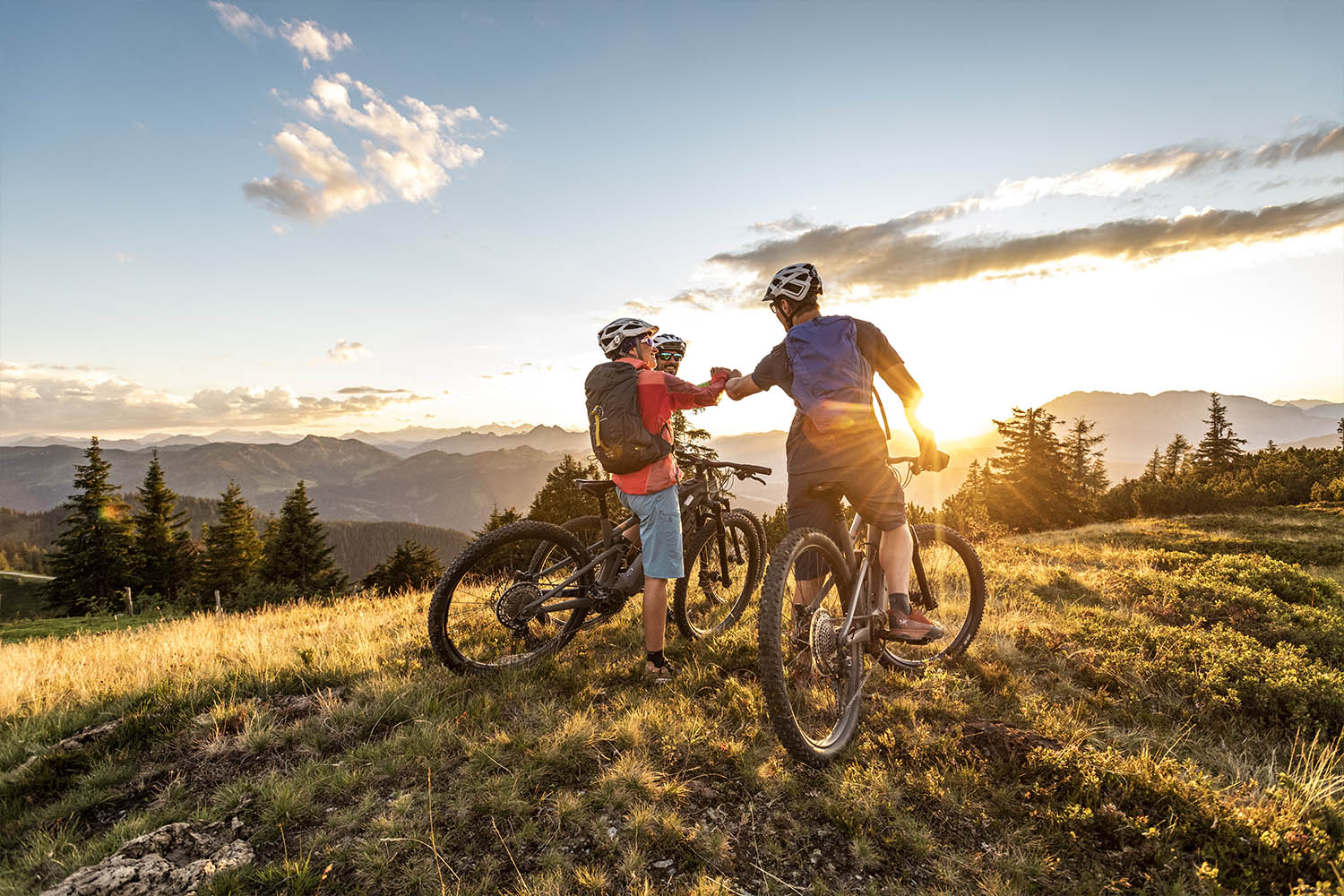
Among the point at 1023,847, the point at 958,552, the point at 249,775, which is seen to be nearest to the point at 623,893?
the point at 1023,847

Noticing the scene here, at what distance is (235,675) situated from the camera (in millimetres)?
5141

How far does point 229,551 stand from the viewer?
49938mm

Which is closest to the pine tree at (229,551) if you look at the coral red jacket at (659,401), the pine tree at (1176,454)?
the coral red jacket at (659,401)

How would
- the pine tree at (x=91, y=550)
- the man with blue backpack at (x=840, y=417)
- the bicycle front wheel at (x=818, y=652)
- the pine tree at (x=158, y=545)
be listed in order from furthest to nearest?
the pine tree at (x=158, y=545)
the pine tree at (x=91, y=550)
the man with blue backpack at (x=840, y=417)
the bicycle front wheel at (x=818, y=652)

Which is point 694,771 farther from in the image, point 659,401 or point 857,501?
point 659,401

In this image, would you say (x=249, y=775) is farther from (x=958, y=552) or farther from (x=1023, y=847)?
(x=958, y=552)

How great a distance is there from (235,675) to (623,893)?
176 inches

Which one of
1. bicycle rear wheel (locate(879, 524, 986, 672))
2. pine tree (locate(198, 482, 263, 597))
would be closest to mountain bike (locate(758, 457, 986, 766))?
bicycle rear wheel (locate(879, 524, 986, 672))

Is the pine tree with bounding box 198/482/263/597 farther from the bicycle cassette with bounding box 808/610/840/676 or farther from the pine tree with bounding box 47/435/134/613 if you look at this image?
the bicycle cassette with bounding box 808/610/840/676

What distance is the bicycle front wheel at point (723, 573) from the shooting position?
6.23 meters

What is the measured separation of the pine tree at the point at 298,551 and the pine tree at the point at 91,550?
990 centimetres

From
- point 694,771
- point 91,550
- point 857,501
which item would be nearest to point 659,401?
point 857,501

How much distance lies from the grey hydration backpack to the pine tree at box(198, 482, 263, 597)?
188 ft

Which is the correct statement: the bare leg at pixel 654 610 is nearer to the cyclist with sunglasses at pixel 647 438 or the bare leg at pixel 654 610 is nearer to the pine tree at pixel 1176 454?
the cyclist with sunglasses at pixel 647 438
